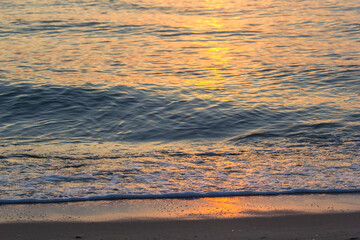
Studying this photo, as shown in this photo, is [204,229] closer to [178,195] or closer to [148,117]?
[178,195]

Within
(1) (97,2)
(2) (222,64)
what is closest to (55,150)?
(2) (222,64)

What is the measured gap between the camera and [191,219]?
177 inches

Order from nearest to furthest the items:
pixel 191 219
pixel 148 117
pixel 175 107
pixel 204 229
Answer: pixel 204 229 → pixel 191 219 → pixel 148 117 → pixel 175 107

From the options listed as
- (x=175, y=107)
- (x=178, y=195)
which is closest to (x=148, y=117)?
(x=175, y=107)

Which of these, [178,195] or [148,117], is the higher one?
[178,195]

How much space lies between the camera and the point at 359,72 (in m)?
12.4

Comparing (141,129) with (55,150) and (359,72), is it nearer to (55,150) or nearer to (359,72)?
(55,150)

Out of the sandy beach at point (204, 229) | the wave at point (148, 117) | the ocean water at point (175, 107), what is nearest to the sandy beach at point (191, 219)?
the sandy beach at point (204, 229)

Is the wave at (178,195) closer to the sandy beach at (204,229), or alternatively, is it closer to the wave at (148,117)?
the sandy beach at (204,229)

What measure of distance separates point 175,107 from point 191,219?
5525 mm

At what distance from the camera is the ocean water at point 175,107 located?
568 centimetres

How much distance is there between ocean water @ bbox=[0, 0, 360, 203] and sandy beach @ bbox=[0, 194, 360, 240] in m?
0.23

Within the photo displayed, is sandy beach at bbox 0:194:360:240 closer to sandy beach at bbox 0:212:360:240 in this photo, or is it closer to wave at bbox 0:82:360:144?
sandy beach at bbox 0:212:360:240

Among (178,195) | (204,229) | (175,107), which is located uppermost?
(204,229)
